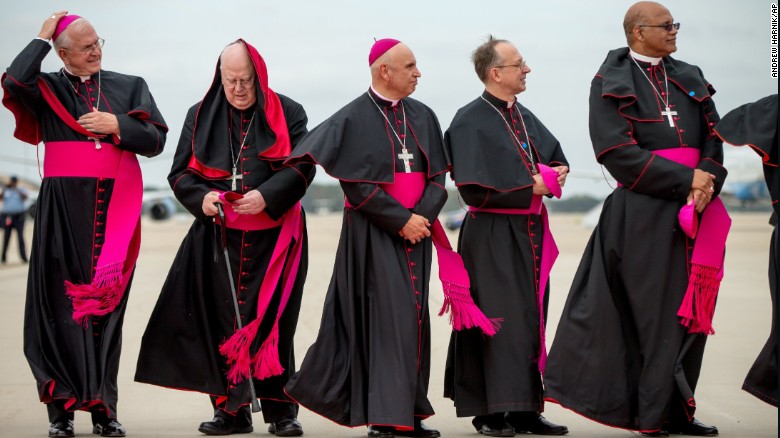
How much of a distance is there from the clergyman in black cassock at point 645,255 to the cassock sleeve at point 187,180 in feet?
6.90

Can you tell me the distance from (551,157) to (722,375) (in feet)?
8.73

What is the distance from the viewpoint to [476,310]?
6.42m

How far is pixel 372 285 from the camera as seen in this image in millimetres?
6391

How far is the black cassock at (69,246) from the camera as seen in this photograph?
21.4 feet

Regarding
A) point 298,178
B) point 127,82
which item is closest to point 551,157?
point 298,178

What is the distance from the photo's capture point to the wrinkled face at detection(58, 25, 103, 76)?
6676mm

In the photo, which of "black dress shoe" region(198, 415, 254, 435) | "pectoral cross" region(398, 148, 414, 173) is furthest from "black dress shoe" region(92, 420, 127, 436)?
"pectoral cross" region(398, 148, 414, 173)

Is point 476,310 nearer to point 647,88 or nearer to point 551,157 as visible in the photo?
point 551,157

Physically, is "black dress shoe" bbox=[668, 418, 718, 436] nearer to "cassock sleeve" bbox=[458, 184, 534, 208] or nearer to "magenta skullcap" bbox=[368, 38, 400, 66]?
"cassock sleeve" bbox=[458, 184, 534, 208]

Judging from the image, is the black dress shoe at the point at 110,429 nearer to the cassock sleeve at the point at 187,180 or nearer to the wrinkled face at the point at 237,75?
the cassock sleeve at the point at 187,180

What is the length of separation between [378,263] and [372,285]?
0.13 metres

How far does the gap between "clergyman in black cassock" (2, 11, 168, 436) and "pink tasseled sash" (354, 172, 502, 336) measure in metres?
1.48

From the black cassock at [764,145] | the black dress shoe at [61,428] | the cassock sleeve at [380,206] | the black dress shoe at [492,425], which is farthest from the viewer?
the black dress shoe at [492,425]

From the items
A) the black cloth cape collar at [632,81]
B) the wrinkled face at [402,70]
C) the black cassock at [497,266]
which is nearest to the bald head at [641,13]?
the black cloth cape collar at [632,81]
